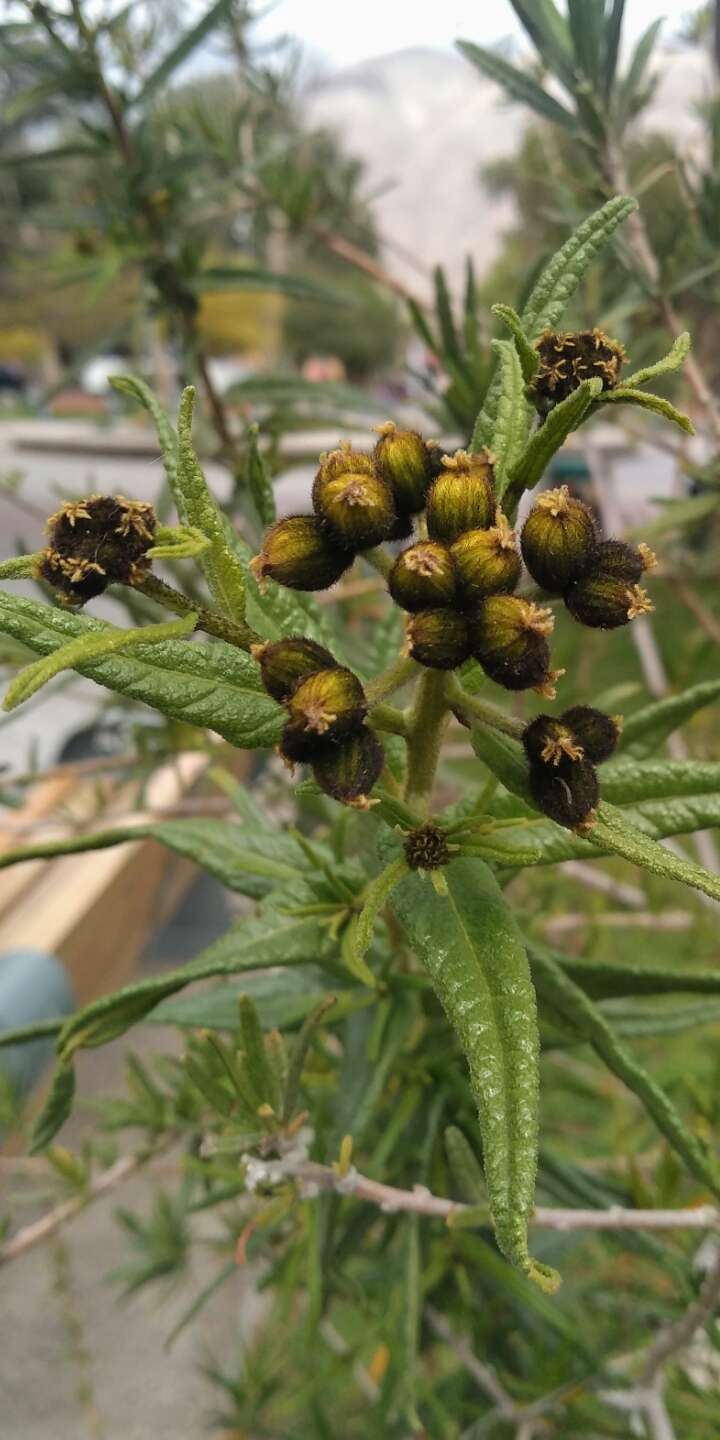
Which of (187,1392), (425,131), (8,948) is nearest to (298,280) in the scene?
(8,948)

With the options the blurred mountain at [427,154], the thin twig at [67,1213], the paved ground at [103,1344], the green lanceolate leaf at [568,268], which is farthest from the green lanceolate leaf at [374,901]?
the blurred mountain at [427,154]

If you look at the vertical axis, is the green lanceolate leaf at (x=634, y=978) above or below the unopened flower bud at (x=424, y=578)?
below

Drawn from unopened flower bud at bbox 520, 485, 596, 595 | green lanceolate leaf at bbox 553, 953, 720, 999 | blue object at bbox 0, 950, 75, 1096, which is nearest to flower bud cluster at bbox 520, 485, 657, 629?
unopened flower bud at bbox 520, 485, 596, 595

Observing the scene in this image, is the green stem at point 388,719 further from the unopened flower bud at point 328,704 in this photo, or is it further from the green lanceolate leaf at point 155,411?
the green lanceolate leaf at point 155,411

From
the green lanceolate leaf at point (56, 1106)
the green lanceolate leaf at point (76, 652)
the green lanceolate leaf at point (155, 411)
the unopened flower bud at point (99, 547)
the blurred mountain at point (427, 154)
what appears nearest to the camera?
the green lanceolate leaf at point (76, 652)

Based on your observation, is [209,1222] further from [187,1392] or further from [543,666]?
[543,666]

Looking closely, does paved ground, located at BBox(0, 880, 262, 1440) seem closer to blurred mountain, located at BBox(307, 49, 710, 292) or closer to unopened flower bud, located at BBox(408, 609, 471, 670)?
unopened flower bud, located at BBox(408, 609, 471, 670)

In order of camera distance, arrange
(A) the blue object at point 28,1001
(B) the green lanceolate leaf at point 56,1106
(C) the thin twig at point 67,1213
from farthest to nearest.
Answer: (A) the blue object at point 28,1001
(C) the thin twig at point 67,1213
(B) the green lanceolate leaf at point 56,1106

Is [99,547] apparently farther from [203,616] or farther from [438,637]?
[438,637]
